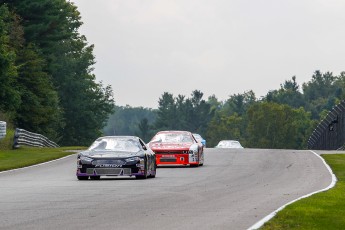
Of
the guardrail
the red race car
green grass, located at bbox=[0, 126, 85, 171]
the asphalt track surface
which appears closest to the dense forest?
the guardrail

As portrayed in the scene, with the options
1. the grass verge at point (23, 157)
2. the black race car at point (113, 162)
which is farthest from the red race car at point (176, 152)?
the black race car at point (113, 162)

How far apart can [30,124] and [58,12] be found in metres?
12.8

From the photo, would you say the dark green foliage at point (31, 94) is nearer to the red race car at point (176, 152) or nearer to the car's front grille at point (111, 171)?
the red race car at point (176, 152)

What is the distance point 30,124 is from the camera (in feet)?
240

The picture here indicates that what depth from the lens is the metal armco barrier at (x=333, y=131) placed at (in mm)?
72250

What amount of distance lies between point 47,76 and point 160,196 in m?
71.4

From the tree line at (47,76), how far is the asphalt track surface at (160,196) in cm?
2863

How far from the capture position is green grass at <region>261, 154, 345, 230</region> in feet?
47.4

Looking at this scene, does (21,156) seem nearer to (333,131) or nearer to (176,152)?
(176,152)

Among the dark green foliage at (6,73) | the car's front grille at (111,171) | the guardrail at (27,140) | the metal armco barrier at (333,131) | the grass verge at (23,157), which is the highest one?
the dark green foliage at (6,73)

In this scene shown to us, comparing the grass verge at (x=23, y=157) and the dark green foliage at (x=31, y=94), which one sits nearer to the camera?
the grass verge at (x=23, y=157)

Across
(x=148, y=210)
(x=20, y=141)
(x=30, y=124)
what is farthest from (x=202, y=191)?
(x=30, y=124)

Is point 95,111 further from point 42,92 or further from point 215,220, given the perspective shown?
point 215,220

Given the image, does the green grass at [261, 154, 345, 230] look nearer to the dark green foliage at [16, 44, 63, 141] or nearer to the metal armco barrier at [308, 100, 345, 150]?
the metal armco barrier at [308, 100, 345, 150]
